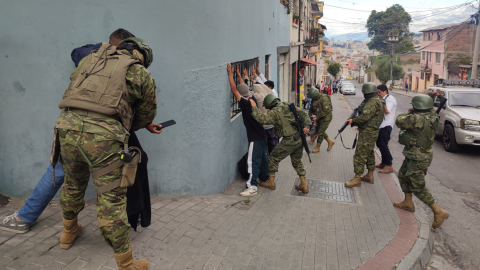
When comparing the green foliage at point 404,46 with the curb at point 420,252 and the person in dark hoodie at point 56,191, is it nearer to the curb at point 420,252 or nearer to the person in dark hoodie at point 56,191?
the curb at point 420,252

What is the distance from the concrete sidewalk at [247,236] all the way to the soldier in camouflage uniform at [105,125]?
63 centimetres

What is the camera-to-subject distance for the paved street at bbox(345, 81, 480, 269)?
429 cm

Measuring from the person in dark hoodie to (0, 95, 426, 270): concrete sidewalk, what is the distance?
123mm

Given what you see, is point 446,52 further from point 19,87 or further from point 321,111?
point 19,87

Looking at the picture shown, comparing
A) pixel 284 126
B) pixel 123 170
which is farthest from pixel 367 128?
pixel 123 170

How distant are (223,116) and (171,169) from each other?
4.23 feet

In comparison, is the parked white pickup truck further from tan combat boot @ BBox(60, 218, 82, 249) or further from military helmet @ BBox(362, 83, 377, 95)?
tan combat boot @ BBox(60, 218, 82, 249)

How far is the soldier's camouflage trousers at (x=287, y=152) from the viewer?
5.42m

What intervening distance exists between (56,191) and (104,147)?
3.94ft

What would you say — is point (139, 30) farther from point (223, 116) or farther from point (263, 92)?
point (263, 92)

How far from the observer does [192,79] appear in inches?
174

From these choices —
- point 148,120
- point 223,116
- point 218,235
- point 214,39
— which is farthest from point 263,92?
point 148,120

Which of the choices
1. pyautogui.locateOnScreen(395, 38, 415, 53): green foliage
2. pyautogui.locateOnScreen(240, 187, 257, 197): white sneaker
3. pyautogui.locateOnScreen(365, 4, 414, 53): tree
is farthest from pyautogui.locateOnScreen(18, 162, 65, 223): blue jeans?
pyautogui.locateOnScreen(365, 4, 414, 53): tree

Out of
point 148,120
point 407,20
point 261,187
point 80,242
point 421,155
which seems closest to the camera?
point 148,120
